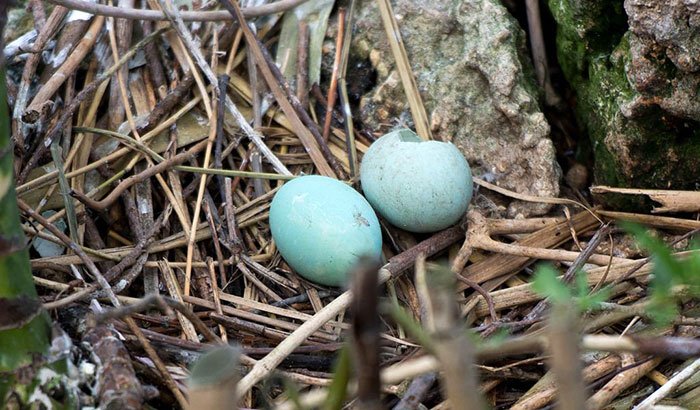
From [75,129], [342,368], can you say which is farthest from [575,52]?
[342,368]

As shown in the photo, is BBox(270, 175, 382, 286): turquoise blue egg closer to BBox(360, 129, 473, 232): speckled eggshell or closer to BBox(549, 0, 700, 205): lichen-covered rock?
BBox(360, 129, 473, 232): speckled eggshell

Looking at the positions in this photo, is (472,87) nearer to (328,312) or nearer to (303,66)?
(303,66)

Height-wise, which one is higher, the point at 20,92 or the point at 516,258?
the point at 20,92

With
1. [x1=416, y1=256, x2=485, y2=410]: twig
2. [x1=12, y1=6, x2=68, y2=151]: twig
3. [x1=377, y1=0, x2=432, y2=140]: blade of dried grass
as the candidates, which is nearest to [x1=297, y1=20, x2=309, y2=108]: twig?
[x1=377, y1=0, x2=432, y2=140]: blade of dried grass

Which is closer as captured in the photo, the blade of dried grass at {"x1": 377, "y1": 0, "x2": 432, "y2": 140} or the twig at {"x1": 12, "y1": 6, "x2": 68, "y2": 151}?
the twig at {"x1": 12, "y1": 6, "x2": 68, "y2": 151}

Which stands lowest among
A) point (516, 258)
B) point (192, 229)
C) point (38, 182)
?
point (516, 258)

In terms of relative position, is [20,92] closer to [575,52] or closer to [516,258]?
[516,258]
